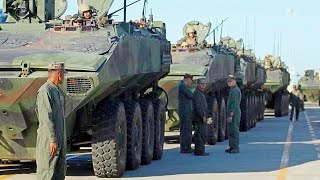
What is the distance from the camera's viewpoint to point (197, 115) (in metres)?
17.8

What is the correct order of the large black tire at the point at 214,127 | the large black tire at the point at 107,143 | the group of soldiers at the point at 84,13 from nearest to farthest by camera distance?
the large black tire at the point at 107,143
the group of soldiers at the point at 84,13
the large black tire at the point at 214,127

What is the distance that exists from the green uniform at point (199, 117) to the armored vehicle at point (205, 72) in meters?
2.09

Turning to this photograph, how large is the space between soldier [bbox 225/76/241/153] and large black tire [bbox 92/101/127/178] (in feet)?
17.5

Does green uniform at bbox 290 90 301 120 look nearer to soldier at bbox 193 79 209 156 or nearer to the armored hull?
the armored hull

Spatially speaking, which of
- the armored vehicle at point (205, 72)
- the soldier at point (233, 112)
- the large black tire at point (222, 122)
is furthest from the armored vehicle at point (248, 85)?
the soldier at point (233, 112)

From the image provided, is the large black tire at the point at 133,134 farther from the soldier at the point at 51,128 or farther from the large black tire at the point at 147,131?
the soldier at the point at 51,128

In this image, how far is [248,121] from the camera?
28438 millimetres

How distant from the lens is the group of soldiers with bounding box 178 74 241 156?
1767 cm

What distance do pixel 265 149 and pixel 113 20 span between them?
6.71m

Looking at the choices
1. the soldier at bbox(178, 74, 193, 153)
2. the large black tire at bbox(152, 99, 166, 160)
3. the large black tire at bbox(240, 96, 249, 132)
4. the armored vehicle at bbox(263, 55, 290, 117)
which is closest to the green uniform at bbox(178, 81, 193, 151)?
the soldier at bbox(178, 74, 193, 153)

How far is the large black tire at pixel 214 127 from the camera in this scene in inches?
838

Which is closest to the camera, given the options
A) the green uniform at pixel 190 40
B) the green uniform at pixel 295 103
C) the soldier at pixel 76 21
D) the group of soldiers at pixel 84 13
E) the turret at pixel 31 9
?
the soldier at pixel 76 21

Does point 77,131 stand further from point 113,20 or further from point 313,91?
point 313,91

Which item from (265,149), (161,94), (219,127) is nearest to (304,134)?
(219,127)
